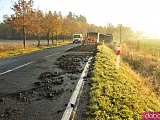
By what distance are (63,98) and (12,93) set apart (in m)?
1.49

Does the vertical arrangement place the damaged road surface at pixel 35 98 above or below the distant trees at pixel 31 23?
below

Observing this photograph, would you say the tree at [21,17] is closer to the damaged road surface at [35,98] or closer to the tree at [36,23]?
the tree at [36,23]

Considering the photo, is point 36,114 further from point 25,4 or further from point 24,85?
point 25,4

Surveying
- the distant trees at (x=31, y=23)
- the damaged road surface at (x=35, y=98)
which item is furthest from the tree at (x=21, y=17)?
the damaged road surface at (x=35, y=98)

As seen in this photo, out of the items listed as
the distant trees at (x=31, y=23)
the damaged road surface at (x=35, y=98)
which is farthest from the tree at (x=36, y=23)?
the damaged road surface at (x=35, y=98)

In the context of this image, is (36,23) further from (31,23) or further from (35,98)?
(35,98)

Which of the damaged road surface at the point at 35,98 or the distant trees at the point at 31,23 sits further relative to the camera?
the distant trees at the point at 31,23

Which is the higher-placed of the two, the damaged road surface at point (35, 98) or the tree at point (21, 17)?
the tree at point (21, 17)

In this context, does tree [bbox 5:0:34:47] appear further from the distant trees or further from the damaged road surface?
the damaged road surface

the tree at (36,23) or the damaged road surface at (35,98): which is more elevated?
the tree at (36,23)

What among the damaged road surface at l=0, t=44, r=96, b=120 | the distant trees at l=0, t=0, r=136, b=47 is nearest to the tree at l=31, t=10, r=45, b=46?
the distant trees at l=0, t=0, r=136, b=47

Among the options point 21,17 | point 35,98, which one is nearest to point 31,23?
point 21,17

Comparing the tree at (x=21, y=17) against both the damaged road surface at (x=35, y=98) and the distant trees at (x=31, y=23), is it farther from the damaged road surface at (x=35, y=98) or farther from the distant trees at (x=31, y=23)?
the damaged road surface at (x=35, y=98)

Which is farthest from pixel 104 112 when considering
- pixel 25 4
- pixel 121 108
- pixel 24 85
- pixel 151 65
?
pixel 25 4
